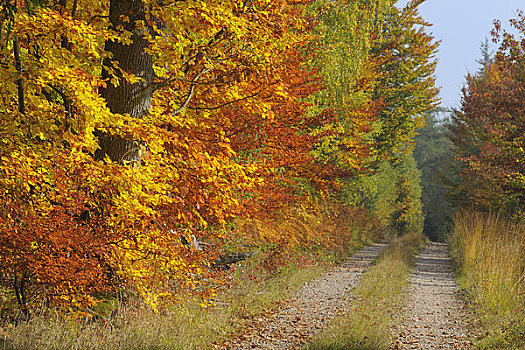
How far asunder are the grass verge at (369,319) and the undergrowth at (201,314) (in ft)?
5.08

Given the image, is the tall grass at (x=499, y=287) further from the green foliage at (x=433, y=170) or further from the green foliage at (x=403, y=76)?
the green foliage at (x=433, y=170)

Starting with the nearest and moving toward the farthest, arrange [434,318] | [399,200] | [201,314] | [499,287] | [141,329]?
[141,329]
[201,314]
[434,318]
[499,287]
[399,200]

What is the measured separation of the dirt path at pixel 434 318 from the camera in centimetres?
700

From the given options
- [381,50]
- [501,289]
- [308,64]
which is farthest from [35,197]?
[381,50]

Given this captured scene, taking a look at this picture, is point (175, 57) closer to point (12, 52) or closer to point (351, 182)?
point (12, 52)

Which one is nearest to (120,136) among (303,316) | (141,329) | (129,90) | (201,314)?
(129,90)

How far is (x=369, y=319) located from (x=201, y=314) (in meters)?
2.79

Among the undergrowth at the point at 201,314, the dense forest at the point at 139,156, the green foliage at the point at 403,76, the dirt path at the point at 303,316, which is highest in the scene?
the green foliage at the point at 403,76

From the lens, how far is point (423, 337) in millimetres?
7324

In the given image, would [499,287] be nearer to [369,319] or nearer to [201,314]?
[369,319]

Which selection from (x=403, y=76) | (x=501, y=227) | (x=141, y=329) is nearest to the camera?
(x=141, y=329)

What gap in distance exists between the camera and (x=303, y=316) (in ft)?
27.9

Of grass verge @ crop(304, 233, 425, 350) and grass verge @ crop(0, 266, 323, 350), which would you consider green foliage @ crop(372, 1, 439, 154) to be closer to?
grass verge @ crop(304, 233, 425, 350)

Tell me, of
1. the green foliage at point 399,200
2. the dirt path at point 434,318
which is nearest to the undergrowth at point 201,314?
the dirt path at point 434,318
